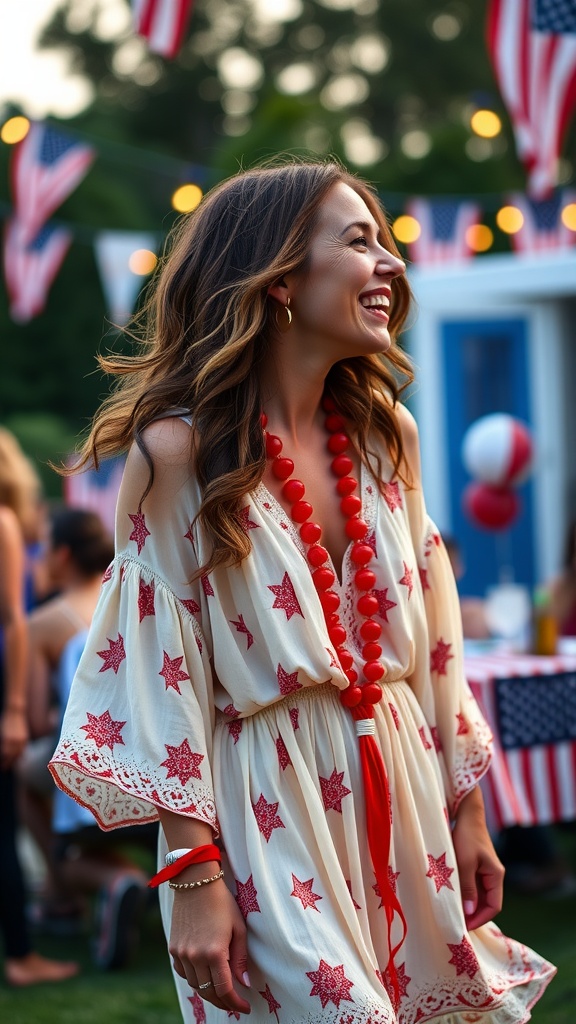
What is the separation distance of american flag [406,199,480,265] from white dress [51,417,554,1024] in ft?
25.2

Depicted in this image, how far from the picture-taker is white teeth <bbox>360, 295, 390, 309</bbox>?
1.88m

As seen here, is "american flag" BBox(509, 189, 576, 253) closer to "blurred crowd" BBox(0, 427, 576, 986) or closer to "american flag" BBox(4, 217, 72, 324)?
"american flag" BBox(4, 217, 72, 324)

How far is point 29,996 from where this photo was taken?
391cm

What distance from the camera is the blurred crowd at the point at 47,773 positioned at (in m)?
4.07

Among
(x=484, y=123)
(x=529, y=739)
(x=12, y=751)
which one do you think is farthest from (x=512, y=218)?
(x=12, y=751)

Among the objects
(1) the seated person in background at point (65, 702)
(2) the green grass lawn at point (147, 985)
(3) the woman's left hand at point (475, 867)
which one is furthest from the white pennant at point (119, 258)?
(3) the woman's left hand at point (475, 867)

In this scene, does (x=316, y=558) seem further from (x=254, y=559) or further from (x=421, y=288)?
(x=421, y=288)

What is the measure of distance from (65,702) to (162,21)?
2.82 metres

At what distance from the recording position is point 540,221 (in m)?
9.24

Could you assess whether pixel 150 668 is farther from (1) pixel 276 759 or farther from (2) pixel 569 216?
(2) pixel 569 216

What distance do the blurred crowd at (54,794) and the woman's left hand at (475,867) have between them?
2295mm

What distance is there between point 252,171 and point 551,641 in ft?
9.12

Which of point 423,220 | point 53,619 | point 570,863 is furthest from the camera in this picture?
point 423,220

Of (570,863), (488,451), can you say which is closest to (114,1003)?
(570,863)
